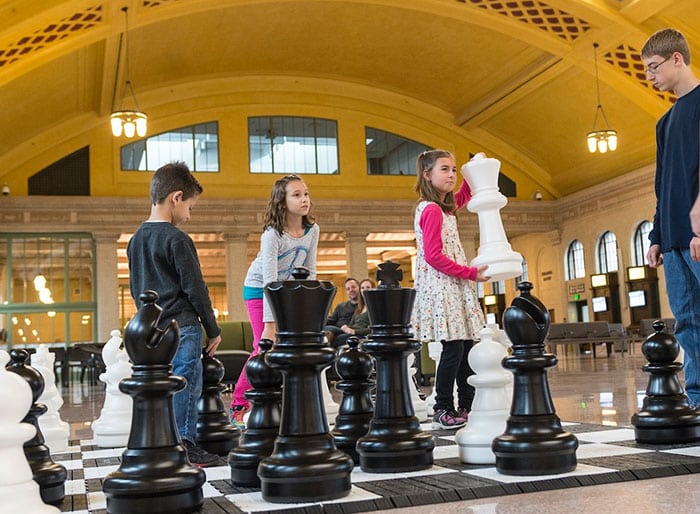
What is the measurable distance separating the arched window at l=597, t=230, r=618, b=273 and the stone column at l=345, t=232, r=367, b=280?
626 cm

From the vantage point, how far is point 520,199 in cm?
2208

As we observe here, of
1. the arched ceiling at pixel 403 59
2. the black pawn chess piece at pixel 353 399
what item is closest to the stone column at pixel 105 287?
the arched ceiling at pixel 403 59

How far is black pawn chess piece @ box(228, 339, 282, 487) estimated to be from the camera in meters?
1.99

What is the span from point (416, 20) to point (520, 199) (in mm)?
7518

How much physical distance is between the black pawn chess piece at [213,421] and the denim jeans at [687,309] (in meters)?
1.60

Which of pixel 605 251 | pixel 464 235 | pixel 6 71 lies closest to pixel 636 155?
pixel 605 251

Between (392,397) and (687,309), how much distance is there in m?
1.22

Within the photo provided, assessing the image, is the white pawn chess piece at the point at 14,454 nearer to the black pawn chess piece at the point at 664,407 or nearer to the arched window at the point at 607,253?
the black pawn chess piece at the point at 664,407

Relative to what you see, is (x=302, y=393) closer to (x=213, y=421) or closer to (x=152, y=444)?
(x=152, y=444)

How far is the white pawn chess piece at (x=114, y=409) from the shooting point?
332 cm

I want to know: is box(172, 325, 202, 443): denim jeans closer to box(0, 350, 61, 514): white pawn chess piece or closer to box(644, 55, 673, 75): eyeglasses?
box(0, 350, 61, 514): white pawn chess piece

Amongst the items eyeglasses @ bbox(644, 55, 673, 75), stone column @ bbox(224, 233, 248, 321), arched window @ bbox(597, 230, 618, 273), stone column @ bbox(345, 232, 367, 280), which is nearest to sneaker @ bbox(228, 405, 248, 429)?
eyeglasses @ bbox(644, 55, 673, 75)

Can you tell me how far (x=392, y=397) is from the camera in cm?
216

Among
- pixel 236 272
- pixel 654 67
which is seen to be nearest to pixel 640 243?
pixel 236 272
